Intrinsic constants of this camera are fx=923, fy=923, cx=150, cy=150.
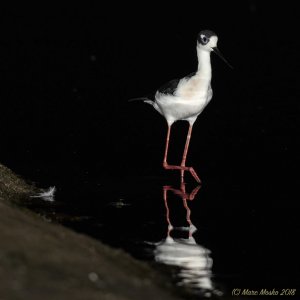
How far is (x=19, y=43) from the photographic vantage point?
22328mm

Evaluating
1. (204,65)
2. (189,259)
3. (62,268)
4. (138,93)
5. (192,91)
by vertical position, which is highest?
(204,65)

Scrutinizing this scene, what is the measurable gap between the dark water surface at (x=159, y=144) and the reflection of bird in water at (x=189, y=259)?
16 mm

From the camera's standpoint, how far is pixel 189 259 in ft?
23.7

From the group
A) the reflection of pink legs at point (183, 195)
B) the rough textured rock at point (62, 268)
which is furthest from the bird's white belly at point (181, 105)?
the rough textured rock at point (62, 268)

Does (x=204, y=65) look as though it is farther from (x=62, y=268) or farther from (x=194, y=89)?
(x=62, y=268)

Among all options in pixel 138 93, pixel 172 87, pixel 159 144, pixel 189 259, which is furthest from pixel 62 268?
pixel 138 93

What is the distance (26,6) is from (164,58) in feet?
28.6

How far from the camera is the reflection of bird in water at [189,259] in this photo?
21.2ft

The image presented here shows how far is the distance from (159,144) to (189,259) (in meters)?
6.01

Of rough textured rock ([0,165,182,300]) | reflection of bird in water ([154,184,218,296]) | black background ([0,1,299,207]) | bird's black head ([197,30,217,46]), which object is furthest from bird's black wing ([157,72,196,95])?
rough textured rock ([0,165,182,300])

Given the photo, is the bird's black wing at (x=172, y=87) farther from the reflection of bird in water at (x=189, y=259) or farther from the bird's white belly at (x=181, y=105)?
the reflection of bird in water at (x=189, y=259)

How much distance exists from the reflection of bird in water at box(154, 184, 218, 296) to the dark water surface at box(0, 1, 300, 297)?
0.05 feet

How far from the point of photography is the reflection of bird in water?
21.2 feet

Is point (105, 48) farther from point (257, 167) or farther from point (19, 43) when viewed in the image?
point (257, 167)
